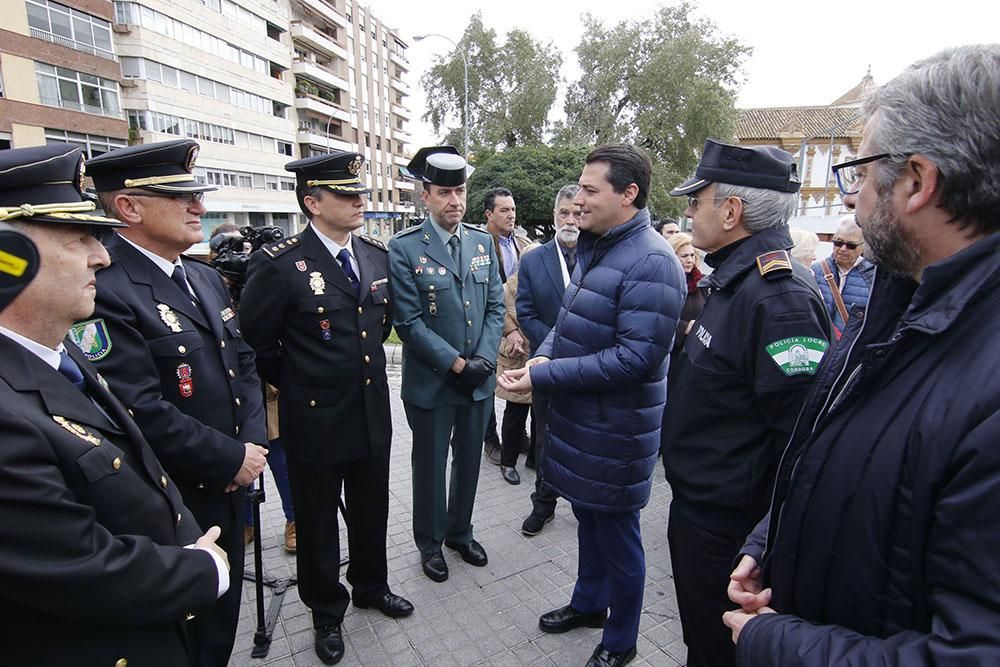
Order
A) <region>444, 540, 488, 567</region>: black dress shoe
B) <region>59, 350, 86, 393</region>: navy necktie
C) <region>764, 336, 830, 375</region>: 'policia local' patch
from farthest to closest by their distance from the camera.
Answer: <region>444, 540, 488, 567</region>: black dress shoe < <region>764, 336, 830, 375</region>: 'policia local' patch < <region>59, 350, 86, 393</region>: navy necktie

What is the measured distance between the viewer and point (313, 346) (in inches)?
113

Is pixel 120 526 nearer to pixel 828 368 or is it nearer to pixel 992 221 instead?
pixel 828 368

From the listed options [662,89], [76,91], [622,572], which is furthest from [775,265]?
[76,91]

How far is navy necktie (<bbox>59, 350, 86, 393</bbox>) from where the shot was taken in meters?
1.52

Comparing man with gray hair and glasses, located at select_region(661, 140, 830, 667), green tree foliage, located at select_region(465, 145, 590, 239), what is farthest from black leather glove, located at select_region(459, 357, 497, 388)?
green tree foliage, located at select_region(465, 145, 590, 239)

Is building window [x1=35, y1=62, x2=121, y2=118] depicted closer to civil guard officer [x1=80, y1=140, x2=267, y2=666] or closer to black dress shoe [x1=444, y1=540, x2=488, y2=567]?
civil guard officer [x1=80, y1=140, x2=267, y2=666]

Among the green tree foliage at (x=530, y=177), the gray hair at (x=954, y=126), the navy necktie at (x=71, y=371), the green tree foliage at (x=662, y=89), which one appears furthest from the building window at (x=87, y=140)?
the gray hair at (x=954, y=126)

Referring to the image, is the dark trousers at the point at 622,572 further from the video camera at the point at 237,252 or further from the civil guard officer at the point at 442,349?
the video camera at the point at 237,252

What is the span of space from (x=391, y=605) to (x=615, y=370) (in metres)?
1.96

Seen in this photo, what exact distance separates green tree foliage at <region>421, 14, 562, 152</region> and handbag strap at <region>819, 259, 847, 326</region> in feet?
82.7

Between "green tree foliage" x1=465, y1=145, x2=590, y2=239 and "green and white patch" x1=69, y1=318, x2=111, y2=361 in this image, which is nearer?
"green and white patch" x1=69, y1=318, x2=111, y2=361

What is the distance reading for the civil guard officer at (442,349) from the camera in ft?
11.2

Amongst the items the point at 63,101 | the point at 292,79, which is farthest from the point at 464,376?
the point at 292,79

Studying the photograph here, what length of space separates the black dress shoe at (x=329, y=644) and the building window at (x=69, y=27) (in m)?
34.1
